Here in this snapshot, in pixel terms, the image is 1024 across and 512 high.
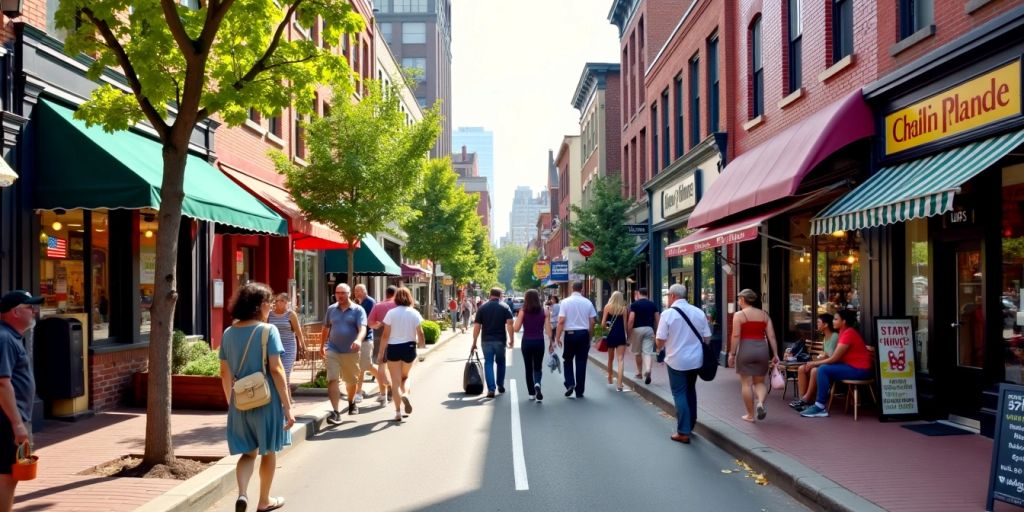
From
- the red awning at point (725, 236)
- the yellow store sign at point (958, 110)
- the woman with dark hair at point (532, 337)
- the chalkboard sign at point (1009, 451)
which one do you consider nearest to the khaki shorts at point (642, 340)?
the red awning at point (725, 236)

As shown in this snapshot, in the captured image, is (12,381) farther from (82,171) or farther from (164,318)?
(82,171)

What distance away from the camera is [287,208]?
16422 millimetres

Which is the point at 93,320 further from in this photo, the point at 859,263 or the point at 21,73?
the point at 859,263

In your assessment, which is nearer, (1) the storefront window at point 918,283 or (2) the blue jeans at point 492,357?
(1) the storefront window at point 918,283

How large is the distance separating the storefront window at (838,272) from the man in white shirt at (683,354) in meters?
3.65

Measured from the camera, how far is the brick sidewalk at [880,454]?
6.29 meters

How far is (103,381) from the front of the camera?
433 inches

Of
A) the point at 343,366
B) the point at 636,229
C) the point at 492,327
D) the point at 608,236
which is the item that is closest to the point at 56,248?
the point at 343,366

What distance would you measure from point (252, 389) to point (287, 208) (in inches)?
430

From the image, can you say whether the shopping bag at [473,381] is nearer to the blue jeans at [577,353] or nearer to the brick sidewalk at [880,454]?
the blue jeans at [577,353]

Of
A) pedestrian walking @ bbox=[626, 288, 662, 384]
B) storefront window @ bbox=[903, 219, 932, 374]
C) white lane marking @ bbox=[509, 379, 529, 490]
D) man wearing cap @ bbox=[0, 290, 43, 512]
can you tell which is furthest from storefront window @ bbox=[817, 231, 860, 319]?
man wearing cap @ bbox=[0, 290, 43, 512]

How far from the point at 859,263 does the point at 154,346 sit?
9.64 meters

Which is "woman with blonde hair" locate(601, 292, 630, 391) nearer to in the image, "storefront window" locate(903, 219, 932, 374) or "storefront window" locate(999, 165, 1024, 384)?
"storefront window" locate(903, 219, 932, 374)

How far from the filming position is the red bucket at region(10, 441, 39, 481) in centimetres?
500
